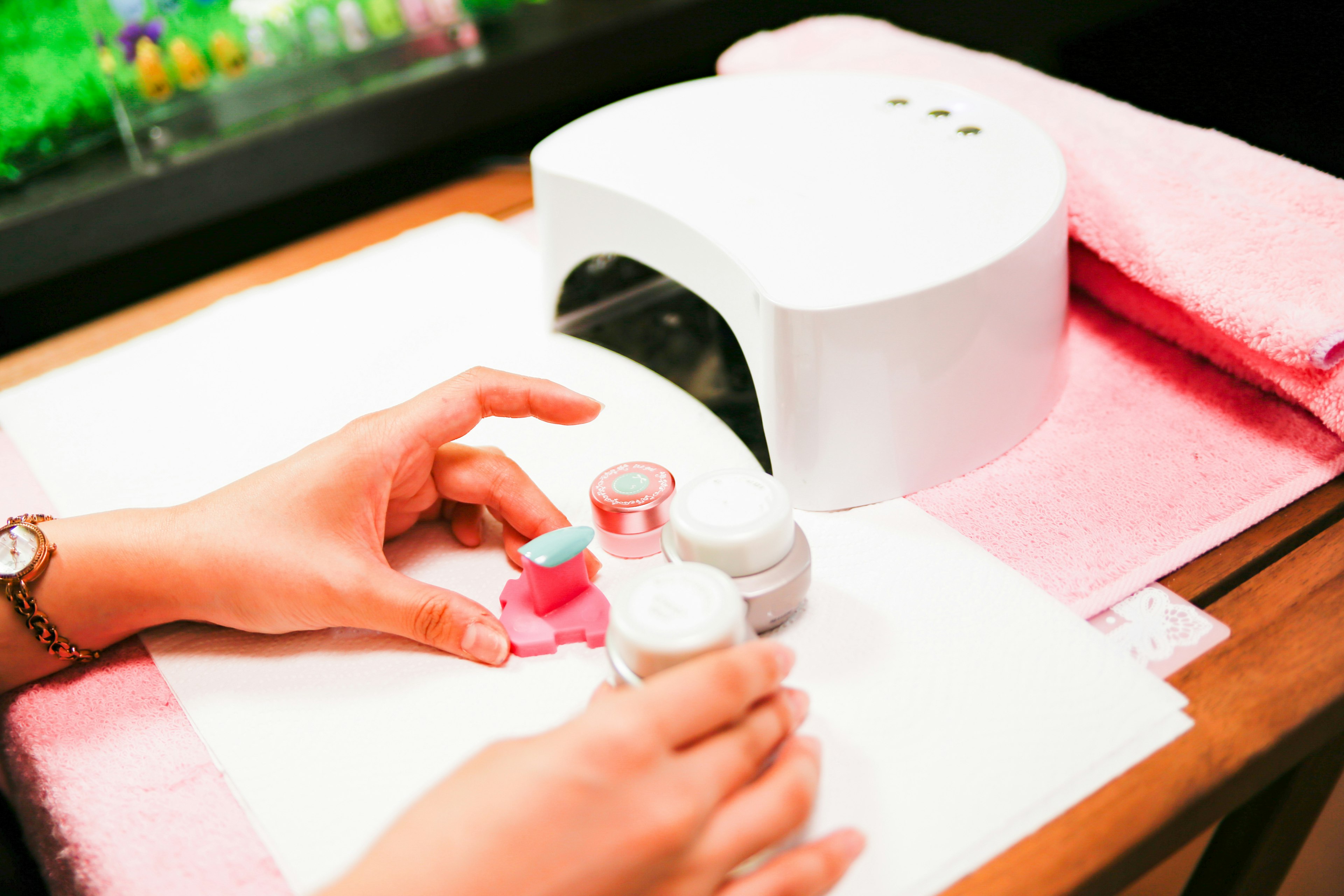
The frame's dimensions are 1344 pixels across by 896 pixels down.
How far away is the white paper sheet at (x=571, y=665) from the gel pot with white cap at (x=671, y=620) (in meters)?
0.09

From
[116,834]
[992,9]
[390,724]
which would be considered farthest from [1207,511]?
[992,9]

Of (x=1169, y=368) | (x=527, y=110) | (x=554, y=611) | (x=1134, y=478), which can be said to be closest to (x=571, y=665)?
(x=554, y=611)

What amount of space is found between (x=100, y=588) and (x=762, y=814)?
0.39 m

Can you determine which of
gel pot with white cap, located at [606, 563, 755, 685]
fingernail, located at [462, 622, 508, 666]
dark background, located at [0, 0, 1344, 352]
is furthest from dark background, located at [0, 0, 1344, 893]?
gel pot with white cap, located at [606, 563, 755, 685]

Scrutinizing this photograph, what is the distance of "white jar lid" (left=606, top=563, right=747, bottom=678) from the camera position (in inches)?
15.5

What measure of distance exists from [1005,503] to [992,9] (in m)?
0.91

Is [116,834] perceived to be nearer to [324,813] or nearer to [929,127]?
[324,813]

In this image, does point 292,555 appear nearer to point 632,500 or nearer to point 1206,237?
point 632,500

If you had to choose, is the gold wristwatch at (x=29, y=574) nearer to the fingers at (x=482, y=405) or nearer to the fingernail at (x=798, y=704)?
the fingers at (x=482, y=405)

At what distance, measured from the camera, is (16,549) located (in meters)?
0.52

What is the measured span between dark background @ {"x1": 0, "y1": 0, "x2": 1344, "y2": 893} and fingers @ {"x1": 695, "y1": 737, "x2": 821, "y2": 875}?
50 centimetres

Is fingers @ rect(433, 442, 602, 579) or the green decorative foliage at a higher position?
the green decorative foliage

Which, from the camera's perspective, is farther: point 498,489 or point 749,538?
point 498,489

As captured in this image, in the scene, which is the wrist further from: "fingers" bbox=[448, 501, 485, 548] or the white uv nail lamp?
the white uv nail lamp
